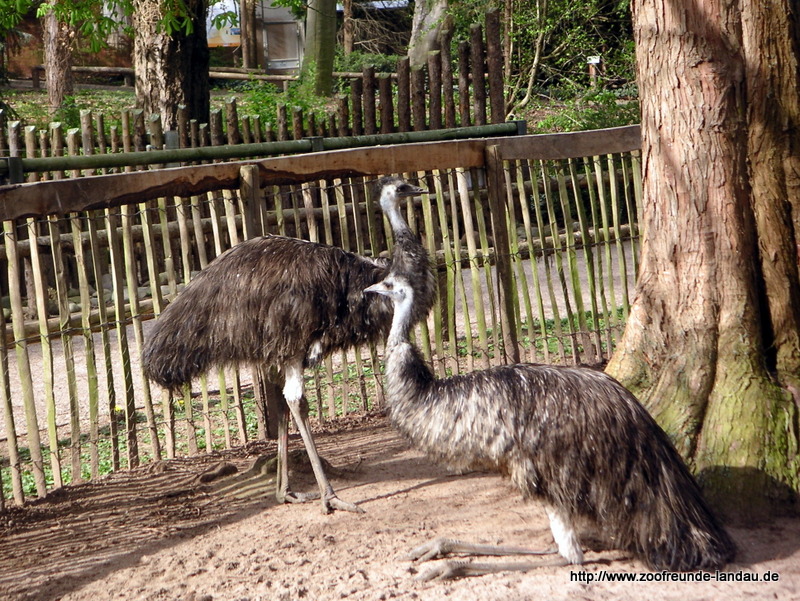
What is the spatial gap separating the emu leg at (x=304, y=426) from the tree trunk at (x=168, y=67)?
22.8ft

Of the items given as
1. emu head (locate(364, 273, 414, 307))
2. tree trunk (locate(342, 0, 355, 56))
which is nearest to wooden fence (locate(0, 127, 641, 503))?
emu head (locate(364, 273, 414, 307))

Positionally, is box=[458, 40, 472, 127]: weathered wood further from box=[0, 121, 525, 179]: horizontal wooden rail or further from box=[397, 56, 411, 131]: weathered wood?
box=[0, 121, 525, 179]: horizontal wooden rail

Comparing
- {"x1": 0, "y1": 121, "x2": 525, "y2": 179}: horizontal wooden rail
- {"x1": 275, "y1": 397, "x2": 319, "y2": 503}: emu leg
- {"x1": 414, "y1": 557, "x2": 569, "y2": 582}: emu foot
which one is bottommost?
{"x1": 414, "y1": 557, "x2": 569, "y2": 582}: emu foot

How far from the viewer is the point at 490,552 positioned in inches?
154

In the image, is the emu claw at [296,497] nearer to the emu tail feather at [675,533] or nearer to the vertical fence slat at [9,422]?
the vertical fence slat at [9,422]

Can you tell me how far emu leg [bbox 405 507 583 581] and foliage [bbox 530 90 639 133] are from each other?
10.1 meters

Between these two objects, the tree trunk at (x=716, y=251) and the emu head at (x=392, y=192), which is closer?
the tree trunk at (x=716, y=251)

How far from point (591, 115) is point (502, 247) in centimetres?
802

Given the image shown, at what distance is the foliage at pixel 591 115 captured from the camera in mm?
13359

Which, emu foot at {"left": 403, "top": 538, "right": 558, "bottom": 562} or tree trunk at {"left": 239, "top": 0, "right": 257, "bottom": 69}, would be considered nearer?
emu foot at {"left": 403, "top": 538, "right": 558, "bottom": 562}

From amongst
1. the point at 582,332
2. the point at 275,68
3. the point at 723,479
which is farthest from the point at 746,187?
the point at 275,68

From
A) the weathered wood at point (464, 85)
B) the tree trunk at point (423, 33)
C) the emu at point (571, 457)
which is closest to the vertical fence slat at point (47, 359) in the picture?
the emu at point (571, 457)

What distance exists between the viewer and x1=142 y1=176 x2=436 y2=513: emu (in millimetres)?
4547

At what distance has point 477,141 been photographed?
6.06 metres
